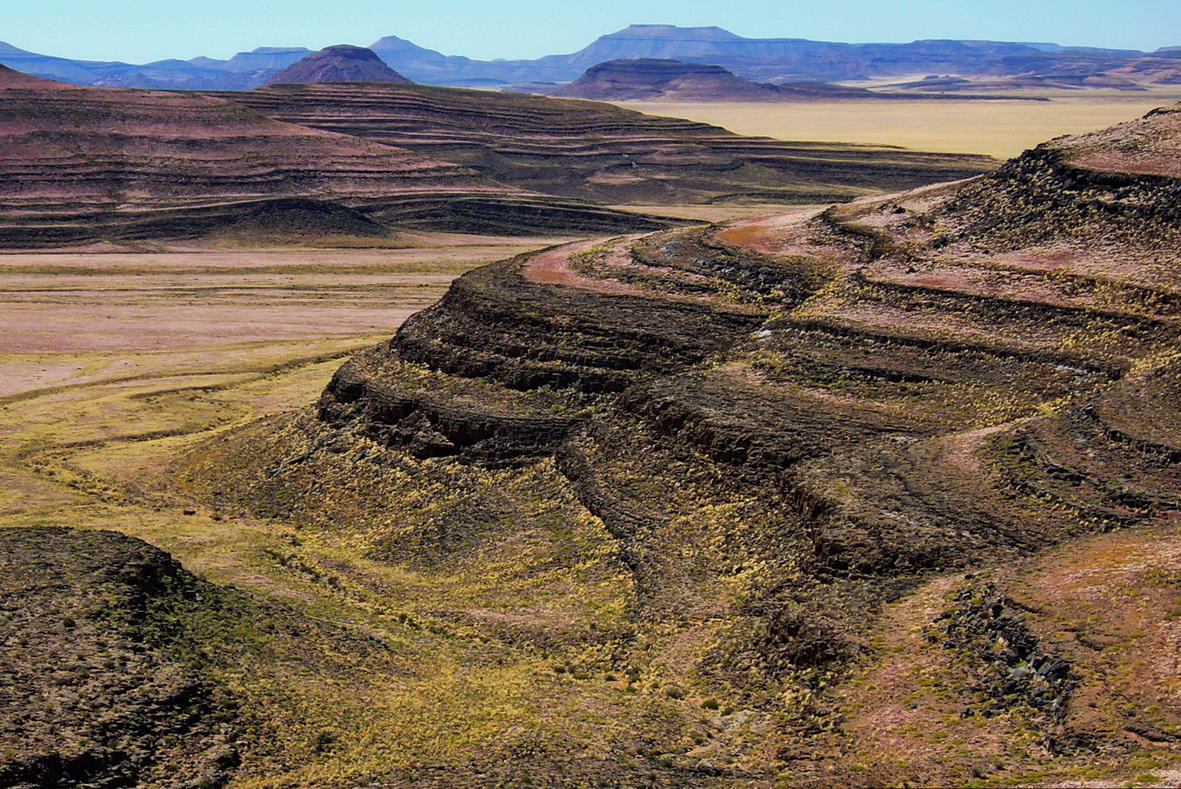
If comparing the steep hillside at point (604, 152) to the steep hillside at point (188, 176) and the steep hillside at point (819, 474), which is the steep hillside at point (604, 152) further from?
the steep hillside at point (819, 474)

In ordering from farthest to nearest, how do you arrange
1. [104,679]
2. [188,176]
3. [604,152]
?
1. [604,152]
2. [188,176]
3. [104,679]

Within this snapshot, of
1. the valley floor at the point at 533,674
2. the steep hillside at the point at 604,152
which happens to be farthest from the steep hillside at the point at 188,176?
the valley floor at the point at 533,674

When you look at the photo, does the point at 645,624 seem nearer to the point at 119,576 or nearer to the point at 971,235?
the point at 119,576

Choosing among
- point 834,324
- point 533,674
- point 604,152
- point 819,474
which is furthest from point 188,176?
point 533,674

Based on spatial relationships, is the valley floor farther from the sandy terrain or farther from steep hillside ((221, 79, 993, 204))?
steep hillside ((221, 79, 993, 204))

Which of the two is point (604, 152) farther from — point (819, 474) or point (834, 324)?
point (819, 474)

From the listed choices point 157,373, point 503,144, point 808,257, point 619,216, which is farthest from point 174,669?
point 503,144
